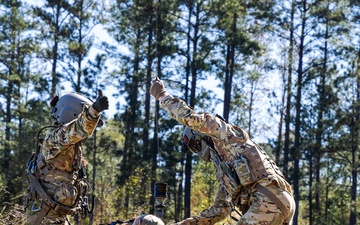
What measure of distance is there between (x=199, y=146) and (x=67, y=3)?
30.4m

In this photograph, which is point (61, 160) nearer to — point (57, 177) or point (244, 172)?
point (57, 177)

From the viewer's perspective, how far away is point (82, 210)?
880cm

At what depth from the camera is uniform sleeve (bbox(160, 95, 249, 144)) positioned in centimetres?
746

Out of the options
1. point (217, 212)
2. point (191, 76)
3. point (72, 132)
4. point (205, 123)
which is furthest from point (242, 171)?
point (191, 76)

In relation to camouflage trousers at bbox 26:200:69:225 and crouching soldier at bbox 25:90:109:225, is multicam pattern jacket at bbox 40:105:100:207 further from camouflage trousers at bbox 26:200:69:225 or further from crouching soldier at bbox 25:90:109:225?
camouflage trousers at bbox 26:200:69:225

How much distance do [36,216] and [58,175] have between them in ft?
1.80

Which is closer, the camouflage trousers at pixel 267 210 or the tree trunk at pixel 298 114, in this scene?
the camouflage trousers at pixel 267 210

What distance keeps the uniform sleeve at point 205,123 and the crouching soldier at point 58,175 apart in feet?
3.85

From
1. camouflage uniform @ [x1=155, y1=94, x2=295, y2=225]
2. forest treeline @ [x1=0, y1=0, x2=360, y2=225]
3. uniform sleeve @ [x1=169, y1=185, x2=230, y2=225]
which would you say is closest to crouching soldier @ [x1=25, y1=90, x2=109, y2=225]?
camouflage uniform @ [x1=155, y1=94, x2=295, y2=225]

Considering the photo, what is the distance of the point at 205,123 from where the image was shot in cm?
749

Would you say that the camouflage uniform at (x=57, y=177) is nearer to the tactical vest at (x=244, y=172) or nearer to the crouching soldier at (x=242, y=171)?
the crouching soldier at (x=242, y=171)

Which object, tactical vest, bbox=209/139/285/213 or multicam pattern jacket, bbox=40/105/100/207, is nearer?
tactical vest, bbox=209/139/285/213

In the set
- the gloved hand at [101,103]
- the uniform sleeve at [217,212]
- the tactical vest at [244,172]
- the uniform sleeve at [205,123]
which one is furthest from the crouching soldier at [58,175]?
the tactical vest at [244,172]

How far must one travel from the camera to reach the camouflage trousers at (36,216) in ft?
27.4
